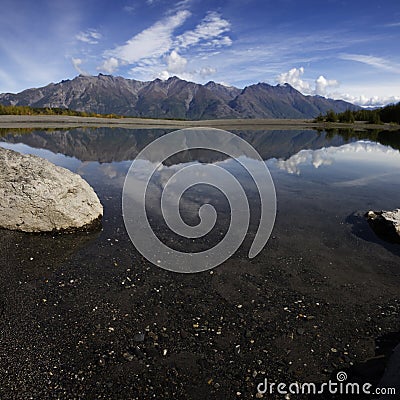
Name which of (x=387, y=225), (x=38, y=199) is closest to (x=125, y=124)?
(x=38, y=199)

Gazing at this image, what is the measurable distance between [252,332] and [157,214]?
860cm

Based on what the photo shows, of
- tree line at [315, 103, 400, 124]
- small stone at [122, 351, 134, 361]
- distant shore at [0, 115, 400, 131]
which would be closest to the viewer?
small stone at [122, 351, 134, 361]

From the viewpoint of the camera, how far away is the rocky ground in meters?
5.84

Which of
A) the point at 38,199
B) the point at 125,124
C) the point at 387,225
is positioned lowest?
the point at 387,225

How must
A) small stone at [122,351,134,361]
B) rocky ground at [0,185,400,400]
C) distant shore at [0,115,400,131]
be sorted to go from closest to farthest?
1. rocky ground at [0,185,400,400]
2. small stone at [122,351,134,361]
3. distant shore at [0,115,400,131]

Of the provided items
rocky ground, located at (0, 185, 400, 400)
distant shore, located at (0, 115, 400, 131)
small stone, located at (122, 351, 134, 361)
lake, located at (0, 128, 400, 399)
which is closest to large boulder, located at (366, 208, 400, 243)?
lake, located at (0, 128, 400, 399)

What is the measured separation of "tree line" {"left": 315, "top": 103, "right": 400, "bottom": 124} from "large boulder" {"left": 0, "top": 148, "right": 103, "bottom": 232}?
425 ft

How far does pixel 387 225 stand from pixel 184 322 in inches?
402

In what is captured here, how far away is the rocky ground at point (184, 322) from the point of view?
19.2 ft

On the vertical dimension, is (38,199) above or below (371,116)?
below

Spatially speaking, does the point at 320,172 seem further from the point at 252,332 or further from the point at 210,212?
the point at 252,332

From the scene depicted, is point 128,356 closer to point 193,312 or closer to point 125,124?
point 193,312

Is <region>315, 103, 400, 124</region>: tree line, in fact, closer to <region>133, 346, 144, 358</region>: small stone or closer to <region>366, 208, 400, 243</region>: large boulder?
<region>366, 208, 400, 243</region>: large boulder

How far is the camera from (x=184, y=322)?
7379 mm
